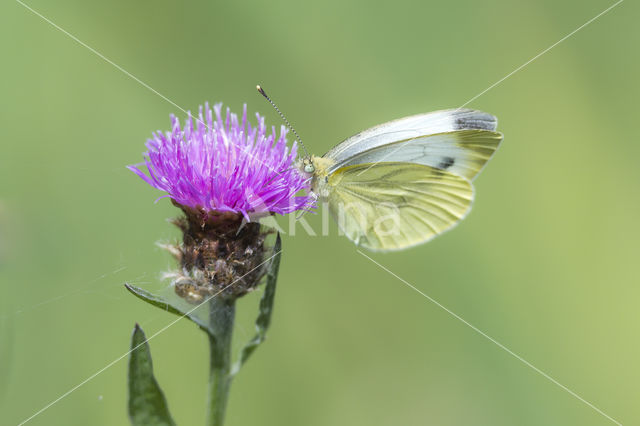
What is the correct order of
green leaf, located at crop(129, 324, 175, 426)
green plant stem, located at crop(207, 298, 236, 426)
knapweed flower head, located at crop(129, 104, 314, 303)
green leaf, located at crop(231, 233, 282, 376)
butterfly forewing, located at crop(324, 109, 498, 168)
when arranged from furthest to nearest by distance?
butterfly forewing, located at crop(324, 109, 498, 168)
knapweed flower head, located at crop(129, 104, 314, 303)
green plant stem, located at crop(207, 298, 236, 426)
green leaf, located at crop(231, 233, 282, 376)
green leaf, located at crop(129, 324, 175, 426)

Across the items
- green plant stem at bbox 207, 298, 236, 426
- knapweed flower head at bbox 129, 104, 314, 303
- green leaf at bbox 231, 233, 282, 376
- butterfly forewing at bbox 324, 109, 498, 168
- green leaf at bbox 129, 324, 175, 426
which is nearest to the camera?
green leaf at bbox 129, 324, 175, 426

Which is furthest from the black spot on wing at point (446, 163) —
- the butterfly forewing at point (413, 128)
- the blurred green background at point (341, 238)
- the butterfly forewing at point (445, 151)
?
the blurred green background at point (341, 238)

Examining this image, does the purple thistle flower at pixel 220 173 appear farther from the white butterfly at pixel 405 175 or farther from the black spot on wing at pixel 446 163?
the black spot on wing at pixel 446 163

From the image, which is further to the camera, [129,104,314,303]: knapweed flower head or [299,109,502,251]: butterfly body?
[299,109,502,251]: butterfly body

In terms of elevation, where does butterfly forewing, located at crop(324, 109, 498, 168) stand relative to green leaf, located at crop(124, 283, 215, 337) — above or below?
above

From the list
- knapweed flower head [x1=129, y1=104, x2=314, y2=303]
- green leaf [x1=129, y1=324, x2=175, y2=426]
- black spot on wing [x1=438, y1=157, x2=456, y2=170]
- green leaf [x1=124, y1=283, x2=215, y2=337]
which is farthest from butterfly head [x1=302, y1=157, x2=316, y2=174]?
green leaf [x1=129, y1=324, x2=175, y2=426]

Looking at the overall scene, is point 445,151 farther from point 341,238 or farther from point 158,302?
point 158,302

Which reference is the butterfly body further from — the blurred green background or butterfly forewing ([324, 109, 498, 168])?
the blurred green background
